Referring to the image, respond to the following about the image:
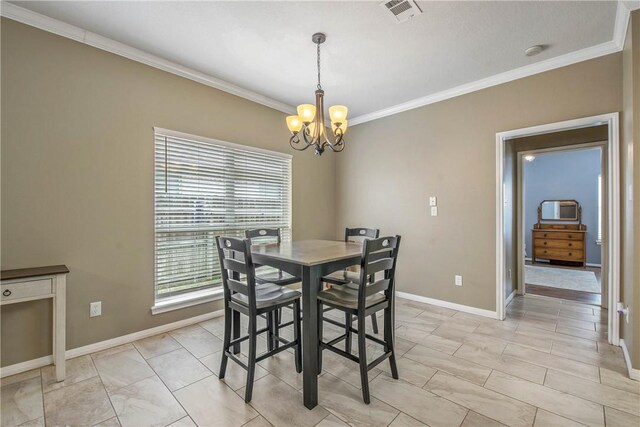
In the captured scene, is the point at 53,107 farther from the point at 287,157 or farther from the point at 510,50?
the point at 510,50

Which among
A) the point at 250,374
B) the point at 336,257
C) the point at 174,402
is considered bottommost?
the point at 174,402

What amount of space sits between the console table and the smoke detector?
3008 mm

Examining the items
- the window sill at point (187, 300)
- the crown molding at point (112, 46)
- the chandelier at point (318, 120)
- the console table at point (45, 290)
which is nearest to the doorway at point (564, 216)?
the chandelier at point (318, 120)

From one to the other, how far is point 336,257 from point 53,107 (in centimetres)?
251

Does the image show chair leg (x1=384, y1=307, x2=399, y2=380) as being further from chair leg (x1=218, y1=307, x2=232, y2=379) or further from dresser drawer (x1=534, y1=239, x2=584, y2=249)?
dresser drawer (x1=534, y1=239, x2=584, y2=249)

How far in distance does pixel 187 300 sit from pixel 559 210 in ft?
25.1

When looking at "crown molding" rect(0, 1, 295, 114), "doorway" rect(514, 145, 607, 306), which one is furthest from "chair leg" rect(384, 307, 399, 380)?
"doorway" rect(514, 145, 607, 306)

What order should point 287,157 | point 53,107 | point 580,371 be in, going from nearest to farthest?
point 580,371
point 53,107
point 287,157

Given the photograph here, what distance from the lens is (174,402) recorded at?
1768 millimetres

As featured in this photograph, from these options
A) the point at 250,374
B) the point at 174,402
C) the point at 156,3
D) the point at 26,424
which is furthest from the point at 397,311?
the point at 156,3

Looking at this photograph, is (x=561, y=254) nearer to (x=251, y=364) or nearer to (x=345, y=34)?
(x=345, y=34)

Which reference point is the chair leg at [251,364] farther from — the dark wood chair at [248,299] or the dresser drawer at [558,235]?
the dresser drawer at [558,235]

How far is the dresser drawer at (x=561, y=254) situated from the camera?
5863 millimetres

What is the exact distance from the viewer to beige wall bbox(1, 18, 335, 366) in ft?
6.83
